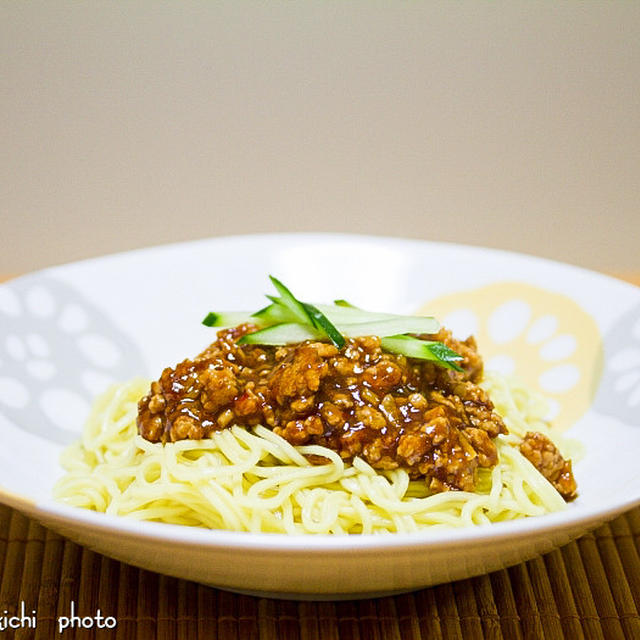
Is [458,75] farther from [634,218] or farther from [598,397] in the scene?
[598,397]

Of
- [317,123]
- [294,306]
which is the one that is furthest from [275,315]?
[317,123]

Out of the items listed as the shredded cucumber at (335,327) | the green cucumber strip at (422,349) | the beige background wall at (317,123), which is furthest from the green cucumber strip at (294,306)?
the beige background wall at (317,123)

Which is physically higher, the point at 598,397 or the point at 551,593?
the point at 598,397

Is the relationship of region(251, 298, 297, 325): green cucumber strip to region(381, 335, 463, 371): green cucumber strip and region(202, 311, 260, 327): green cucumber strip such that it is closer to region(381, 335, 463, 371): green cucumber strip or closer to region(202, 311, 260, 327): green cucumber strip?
region(202, 311, 260, 327): green cucumber strip

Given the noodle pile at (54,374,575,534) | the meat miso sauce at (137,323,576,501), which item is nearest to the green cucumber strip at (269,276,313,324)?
the meat miso sauce at (137,323,576,501)

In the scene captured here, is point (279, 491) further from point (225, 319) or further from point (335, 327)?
point (225, 319)

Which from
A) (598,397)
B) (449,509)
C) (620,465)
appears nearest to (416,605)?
(449,509)
